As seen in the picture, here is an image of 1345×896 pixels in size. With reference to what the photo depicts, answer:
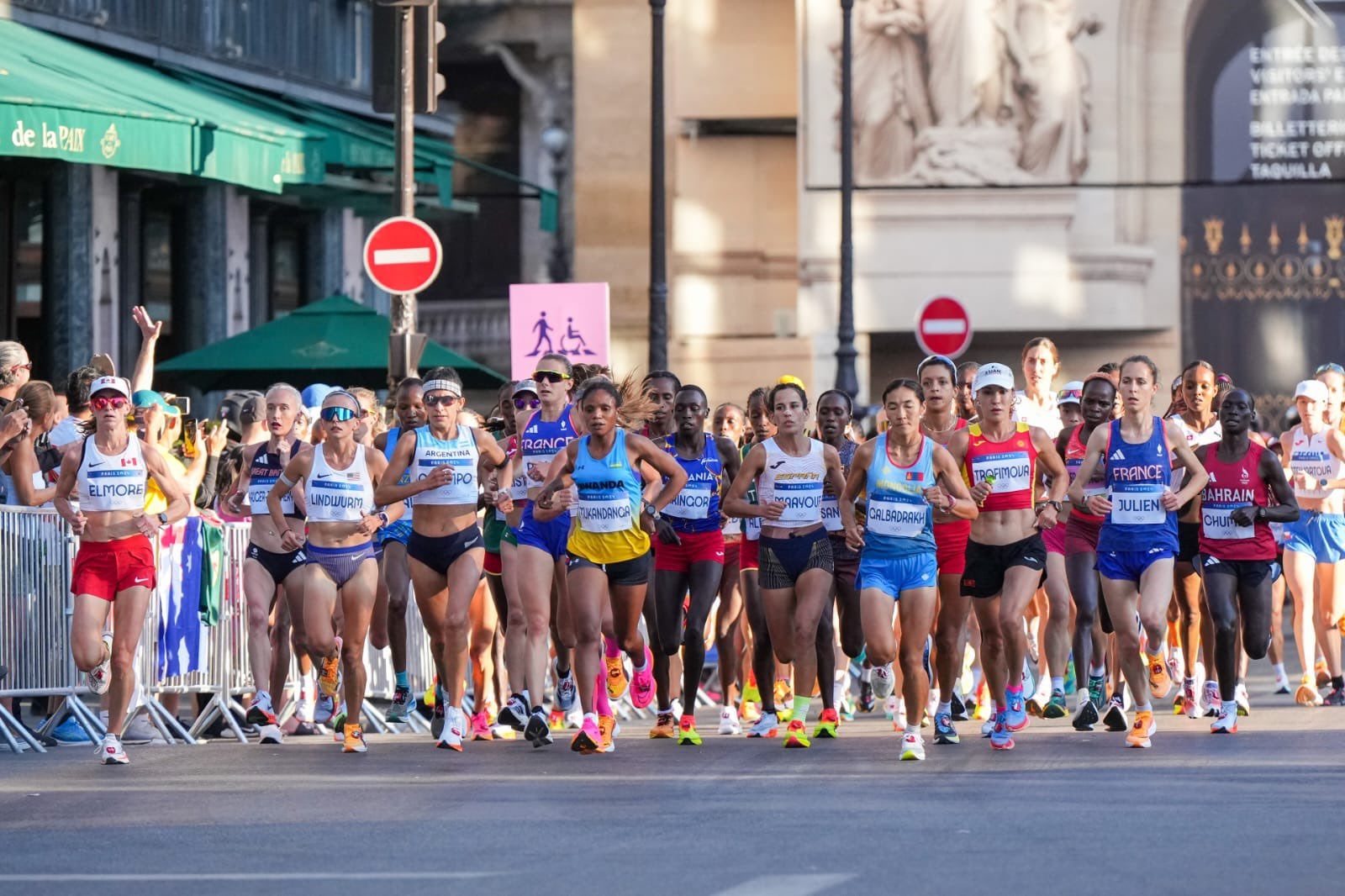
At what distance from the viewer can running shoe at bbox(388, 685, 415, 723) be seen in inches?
687

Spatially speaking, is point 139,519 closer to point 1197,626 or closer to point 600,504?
→ point 600,504

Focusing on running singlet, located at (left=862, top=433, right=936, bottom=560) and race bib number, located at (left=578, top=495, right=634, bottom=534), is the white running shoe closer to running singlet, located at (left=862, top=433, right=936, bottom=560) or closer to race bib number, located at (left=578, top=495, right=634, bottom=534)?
race bib number, located at (left=578, top=495, right=634, bottom=534)

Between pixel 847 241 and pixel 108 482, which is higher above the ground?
pixel 847 241

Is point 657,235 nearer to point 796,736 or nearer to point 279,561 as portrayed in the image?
point 279,561

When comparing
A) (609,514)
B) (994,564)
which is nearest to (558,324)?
(609,514)

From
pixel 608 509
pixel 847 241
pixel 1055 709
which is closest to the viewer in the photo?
pixel 608 509

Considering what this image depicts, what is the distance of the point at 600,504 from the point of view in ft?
49.8

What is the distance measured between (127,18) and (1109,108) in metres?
14.4

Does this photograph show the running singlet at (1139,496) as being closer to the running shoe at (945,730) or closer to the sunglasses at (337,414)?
the running shoe at (945,730)

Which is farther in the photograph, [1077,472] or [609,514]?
[1077,472]

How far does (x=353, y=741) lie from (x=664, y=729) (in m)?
1.86

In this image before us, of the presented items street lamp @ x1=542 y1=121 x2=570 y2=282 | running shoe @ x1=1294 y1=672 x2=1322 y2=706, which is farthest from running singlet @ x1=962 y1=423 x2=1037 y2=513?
street lamp @ x1=542 y1=121 x2=570 y2=282

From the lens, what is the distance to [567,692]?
17.6 m

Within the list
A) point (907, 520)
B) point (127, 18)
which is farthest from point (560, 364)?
point (127, 18)
